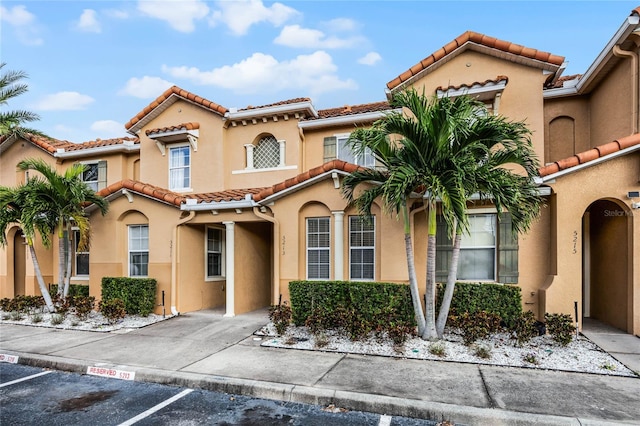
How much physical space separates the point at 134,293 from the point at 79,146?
789 cm

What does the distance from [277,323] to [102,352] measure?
364cm

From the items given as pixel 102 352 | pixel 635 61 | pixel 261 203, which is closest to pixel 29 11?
pixel 261 203

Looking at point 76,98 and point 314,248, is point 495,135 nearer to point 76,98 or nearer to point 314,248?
point 314,248

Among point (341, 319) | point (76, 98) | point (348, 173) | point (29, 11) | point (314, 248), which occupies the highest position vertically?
point (76, 98)

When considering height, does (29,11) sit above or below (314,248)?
above

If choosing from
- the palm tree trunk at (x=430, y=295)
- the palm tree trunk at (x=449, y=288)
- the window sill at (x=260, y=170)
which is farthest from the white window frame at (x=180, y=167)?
the palm tree trunk at (x=449, y=288)

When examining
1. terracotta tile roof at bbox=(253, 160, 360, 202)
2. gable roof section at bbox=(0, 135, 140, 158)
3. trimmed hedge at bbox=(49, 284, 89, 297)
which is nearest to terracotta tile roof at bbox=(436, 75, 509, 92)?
terracotta tile roof at bbox=(253, 160, 360, 202)

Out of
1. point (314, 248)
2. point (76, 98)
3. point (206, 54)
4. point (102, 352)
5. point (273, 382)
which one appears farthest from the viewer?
point (76, 98)

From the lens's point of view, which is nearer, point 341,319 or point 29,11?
point 341,319

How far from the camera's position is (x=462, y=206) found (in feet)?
21.7

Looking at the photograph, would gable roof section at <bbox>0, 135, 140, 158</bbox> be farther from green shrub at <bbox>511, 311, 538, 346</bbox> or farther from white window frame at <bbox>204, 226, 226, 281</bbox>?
green shrub at <bbox>511, 311, 538, 346</bbox>

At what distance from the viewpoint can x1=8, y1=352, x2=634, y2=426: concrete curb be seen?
4590 mm

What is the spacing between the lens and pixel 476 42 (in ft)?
33.9

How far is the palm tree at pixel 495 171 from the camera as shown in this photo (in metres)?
6.90
